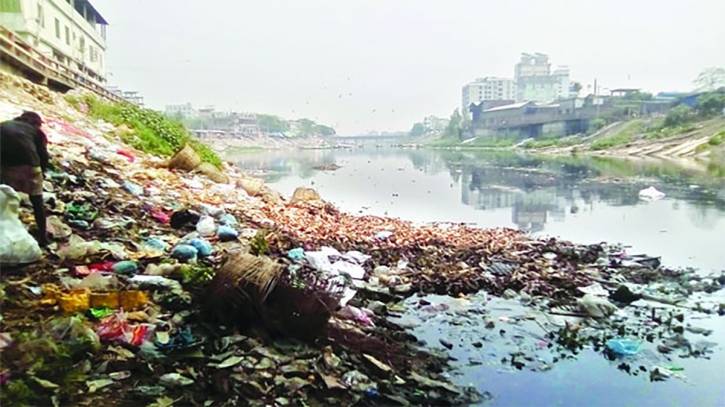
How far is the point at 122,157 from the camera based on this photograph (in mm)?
6129

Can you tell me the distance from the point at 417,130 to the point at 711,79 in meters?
34.1

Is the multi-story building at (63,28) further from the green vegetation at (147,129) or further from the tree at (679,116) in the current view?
the tree at (679,116)

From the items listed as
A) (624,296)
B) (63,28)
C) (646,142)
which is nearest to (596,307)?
(624,296)

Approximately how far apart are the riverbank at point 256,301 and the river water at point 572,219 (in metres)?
0.14

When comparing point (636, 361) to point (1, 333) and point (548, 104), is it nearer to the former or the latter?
point (1, 333)

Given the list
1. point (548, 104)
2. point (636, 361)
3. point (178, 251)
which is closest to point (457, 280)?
point (636, 361)

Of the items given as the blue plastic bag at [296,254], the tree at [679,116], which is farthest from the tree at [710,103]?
the blue plastic bag at [296,254]

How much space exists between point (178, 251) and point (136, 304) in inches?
29.9

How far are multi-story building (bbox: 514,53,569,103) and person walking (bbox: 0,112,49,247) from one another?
1552 inches

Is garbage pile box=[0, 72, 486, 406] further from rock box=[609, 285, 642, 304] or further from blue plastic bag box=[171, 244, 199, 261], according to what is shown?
rock box=[609, 285, 642, 304]

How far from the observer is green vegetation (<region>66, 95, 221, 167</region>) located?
26.9 ft

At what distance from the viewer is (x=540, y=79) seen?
4097 centimetres

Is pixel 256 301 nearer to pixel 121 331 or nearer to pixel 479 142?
pixel 121 331

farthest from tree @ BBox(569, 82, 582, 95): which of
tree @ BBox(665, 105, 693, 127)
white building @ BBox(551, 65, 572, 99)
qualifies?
tree @ BBox(665, 105, 693, 127)
